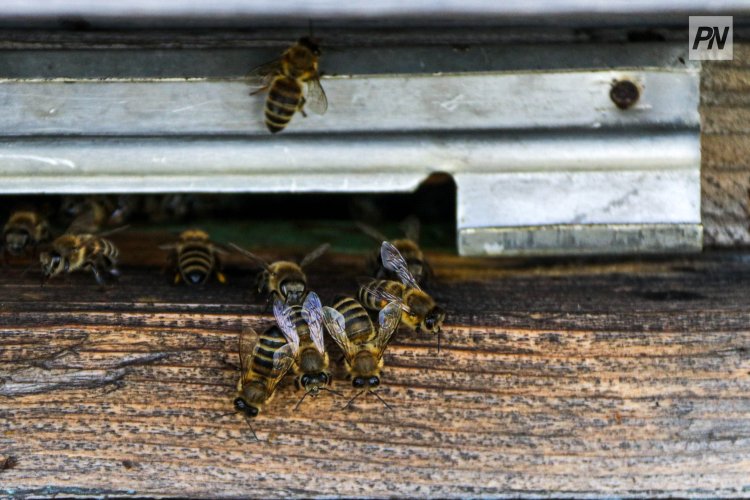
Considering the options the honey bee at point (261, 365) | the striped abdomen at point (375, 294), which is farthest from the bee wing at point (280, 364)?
the striped abdomen at point (375, 294)

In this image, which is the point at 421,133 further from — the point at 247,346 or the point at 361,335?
the point at 247,346

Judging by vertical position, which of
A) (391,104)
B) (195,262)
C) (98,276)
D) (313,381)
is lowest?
(313,381)

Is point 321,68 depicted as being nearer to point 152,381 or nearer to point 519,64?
point 519,64

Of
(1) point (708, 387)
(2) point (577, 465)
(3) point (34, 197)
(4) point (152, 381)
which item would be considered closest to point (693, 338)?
(1) point (708, 387)

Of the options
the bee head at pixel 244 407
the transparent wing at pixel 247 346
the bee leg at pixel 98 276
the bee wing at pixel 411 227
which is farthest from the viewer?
the bee wing at pixel 411 227

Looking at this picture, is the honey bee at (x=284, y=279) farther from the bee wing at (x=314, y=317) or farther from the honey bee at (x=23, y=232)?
the honey bee at (x=23, y=232)

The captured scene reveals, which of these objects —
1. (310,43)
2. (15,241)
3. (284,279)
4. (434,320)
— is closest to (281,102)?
(310,43)
